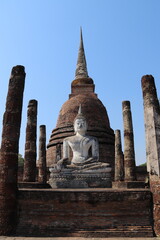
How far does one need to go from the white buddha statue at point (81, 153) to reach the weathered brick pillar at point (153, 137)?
2664 millimetres

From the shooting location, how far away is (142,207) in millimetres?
5023

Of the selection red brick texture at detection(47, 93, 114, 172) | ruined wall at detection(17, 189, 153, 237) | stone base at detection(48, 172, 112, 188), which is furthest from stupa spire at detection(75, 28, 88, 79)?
ruined wall at detection(17, 189, 153, 237)

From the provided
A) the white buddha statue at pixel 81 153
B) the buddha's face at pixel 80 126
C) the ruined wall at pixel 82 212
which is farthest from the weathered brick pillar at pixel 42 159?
the ruined wall at pixel 82 212

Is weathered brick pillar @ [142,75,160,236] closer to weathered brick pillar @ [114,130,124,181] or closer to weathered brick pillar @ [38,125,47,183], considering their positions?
weathered brick pillar @ [114,130,124,181]

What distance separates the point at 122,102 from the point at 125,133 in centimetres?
162

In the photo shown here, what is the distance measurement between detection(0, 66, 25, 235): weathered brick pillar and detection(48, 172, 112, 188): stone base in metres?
2.63

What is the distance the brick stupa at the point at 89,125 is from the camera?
1673 centimetres

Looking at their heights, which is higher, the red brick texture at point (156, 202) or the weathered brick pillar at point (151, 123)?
the weathered brick pillar at point (151, 123)

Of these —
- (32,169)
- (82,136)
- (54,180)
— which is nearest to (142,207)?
(54,180)

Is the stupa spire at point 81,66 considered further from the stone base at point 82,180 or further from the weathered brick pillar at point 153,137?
the weathered brick pillar at point 153,137

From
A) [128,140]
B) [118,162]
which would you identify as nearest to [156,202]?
[128,140]

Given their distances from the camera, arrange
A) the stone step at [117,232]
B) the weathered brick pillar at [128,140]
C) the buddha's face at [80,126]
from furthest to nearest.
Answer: the weathered brick pillar at [128,140], the buddha's face at [80,126], the stone step at [117,232]

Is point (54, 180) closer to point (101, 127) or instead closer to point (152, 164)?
point (152, 164)

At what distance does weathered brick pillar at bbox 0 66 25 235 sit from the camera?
4.94 meters
